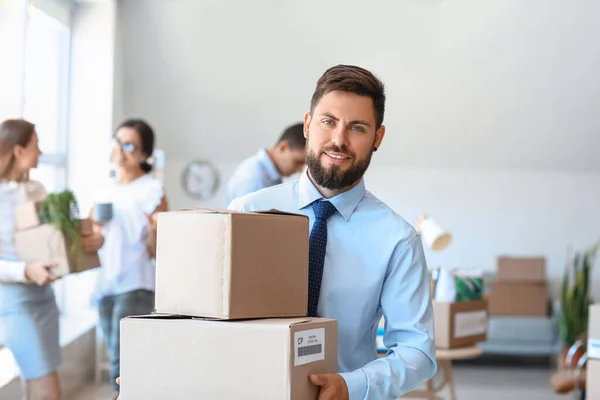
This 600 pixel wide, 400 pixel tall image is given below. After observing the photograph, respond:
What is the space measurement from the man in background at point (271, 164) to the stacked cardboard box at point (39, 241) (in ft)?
3.64

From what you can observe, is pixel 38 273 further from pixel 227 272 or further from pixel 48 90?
pixel 48 90

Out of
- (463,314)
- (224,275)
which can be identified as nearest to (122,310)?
(463,314)

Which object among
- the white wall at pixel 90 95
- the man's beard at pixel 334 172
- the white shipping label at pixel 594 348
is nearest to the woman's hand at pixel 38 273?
the man's beard at pixel 334 172

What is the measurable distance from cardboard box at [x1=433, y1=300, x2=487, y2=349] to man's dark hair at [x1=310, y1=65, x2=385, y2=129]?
2.09 meters

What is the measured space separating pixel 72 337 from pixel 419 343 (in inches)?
148

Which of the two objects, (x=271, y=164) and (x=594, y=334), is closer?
(x=594, y=334)

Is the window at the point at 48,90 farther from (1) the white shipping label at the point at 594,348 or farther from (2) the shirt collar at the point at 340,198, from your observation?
(2) the shirt collar at the point at 340,198

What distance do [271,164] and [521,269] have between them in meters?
3.09

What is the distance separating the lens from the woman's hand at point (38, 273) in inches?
117

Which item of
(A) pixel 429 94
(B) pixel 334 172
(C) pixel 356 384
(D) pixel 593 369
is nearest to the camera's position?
(C) pixel 356 384

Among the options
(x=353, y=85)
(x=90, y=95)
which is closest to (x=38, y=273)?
(x=353, y=85)

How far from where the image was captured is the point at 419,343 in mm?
1668

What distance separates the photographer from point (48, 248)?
119 inches

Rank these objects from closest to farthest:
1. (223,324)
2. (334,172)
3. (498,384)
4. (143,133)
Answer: (223,324) < (334,172) < (143,133) < (498,384)
